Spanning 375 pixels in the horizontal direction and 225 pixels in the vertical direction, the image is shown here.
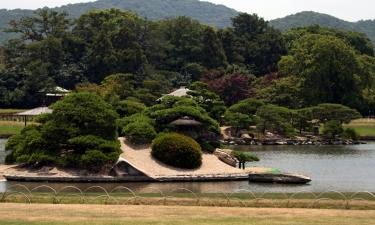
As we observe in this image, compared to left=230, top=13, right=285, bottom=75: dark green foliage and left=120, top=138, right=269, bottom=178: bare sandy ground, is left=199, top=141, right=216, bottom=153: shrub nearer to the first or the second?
left=120, top=138, right=269, bottom=178: bare sandy ground

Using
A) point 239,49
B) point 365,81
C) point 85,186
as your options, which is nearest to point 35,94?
point 239,49

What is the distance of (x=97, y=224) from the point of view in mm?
21562

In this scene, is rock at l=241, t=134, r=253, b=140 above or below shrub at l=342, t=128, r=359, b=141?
below

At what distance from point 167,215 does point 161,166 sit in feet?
62.7

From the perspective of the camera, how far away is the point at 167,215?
78.7ft

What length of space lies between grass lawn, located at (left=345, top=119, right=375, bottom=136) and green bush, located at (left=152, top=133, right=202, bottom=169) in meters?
43.3

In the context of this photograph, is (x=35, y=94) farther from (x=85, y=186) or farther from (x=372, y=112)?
(x=85, y=186)

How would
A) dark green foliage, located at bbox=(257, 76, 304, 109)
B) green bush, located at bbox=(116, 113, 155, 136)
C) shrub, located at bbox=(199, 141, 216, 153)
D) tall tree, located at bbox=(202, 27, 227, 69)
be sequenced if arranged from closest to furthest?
1. green bush, located at bbox=(116, 113, 155, 136)
2. shrub, located at bbox=(199, 141, 216, 153)
3. dark green foliage, located at bbox=(257, 76, 304, 109)
4. tall tree, located at bbox=(202, 27, 227, 69)

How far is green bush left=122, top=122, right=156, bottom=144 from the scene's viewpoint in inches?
1781

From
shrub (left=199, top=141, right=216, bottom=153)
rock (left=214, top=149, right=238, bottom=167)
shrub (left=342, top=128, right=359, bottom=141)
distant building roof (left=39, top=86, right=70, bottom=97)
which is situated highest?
shrub (left=199, top=141, right=216, bottom=153)

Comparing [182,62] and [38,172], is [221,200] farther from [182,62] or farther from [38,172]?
[182,62]

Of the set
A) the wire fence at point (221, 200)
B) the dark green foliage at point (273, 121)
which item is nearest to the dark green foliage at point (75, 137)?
the wire fence at point (221, 200)

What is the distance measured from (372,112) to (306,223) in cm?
8008

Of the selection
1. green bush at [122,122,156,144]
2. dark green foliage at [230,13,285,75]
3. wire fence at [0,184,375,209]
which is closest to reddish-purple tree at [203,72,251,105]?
dark green foliage at [230,13,285,75]
